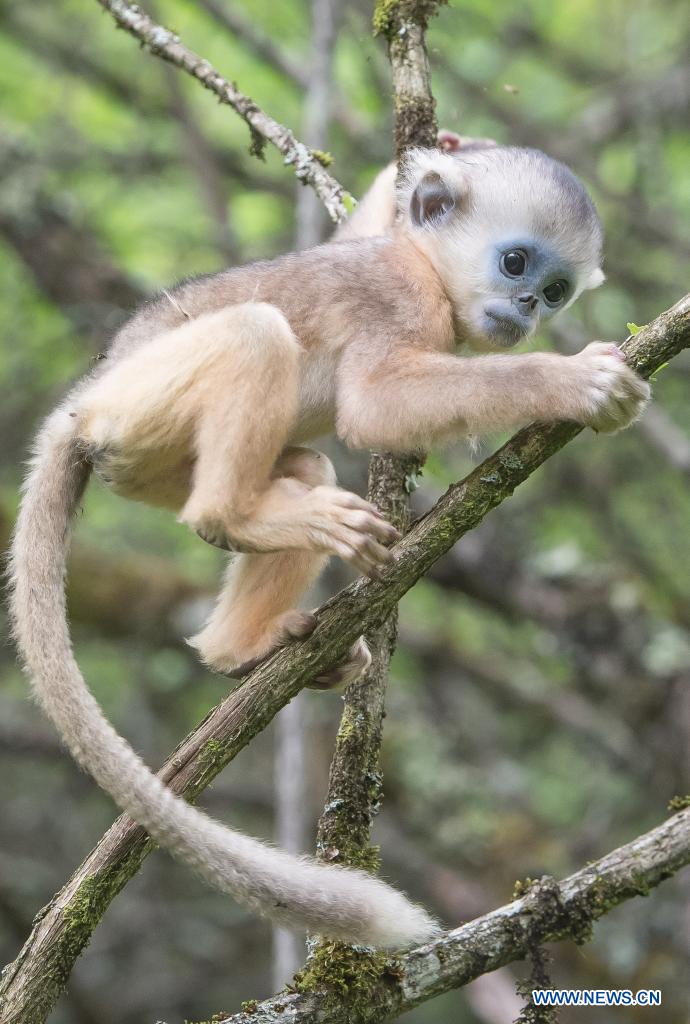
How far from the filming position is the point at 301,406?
15.2ft

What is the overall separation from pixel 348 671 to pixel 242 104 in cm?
270

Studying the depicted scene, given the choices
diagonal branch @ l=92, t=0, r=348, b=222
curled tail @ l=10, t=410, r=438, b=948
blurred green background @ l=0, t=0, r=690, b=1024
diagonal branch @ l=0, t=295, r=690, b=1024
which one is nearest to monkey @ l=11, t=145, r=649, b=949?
curled tail @ l=10, t=410, r=438, b=948

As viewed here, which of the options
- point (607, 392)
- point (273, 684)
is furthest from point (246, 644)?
point (607, 392)

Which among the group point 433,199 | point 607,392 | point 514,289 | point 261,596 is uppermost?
point 433,199

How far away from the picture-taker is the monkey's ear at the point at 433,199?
495 centimetres

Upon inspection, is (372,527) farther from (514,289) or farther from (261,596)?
(514,289)

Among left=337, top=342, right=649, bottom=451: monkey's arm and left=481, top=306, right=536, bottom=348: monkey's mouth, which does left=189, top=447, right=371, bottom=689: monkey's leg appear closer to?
left=337, top=342, right=649, bottom=451: monkey's arm

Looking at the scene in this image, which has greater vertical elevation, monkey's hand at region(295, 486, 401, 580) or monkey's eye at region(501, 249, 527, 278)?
monkey's eye at region(501, 249, 527, 278)

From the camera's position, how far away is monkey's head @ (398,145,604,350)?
15.4 feet

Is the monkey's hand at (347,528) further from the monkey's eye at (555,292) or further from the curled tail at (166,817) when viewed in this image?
the monkey's eye at (555,292)

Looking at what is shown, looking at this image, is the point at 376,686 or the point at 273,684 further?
the point at 376,686

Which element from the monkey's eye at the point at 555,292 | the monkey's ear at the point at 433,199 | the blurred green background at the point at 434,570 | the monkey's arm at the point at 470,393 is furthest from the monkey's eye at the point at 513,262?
the blurred green background at the point at 434,570

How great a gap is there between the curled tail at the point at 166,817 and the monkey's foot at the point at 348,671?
79 cm

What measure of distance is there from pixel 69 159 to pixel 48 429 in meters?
6.06
